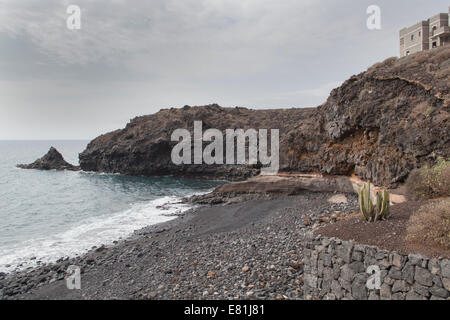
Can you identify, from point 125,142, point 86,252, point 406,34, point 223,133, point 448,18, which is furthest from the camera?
point 125,142

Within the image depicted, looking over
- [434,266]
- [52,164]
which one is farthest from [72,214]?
[52,164]

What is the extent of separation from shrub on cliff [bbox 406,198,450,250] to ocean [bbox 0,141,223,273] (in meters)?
15.1

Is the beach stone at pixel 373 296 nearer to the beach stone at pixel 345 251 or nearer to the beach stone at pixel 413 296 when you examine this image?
the beach stone at pixel 413 296

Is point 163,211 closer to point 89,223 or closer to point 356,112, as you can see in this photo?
point 89,223

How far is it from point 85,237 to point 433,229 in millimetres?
18090

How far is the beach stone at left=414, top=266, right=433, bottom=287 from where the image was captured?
5.62 m

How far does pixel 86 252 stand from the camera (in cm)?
1538

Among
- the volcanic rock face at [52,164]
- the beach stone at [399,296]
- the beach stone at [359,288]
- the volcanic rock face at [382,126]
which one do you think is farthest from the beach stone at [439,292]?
the volcanic rock face at [52,164]

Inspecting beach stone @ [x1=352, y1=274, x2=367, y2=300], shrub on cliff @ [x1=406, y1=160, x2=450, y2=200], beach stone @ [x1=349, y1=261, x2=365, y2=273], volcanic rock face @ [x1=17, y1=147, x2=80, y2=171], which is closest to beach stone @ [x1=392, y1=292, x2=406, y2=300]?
beach stone @ [x1=352, y1=274, x2=367, y2=300]

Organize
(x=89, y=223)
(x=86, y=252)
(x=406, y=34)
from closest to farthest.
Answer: (x=86, y=252), (x=89, y=223), (x=406, y=34)

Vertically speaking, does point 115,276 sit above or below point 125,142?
below

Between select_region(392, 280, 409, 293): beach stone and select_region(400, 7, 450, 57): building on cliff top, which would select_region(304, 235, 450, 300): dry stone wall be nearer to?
select_region(392, 280, 409, 293): beach stone
